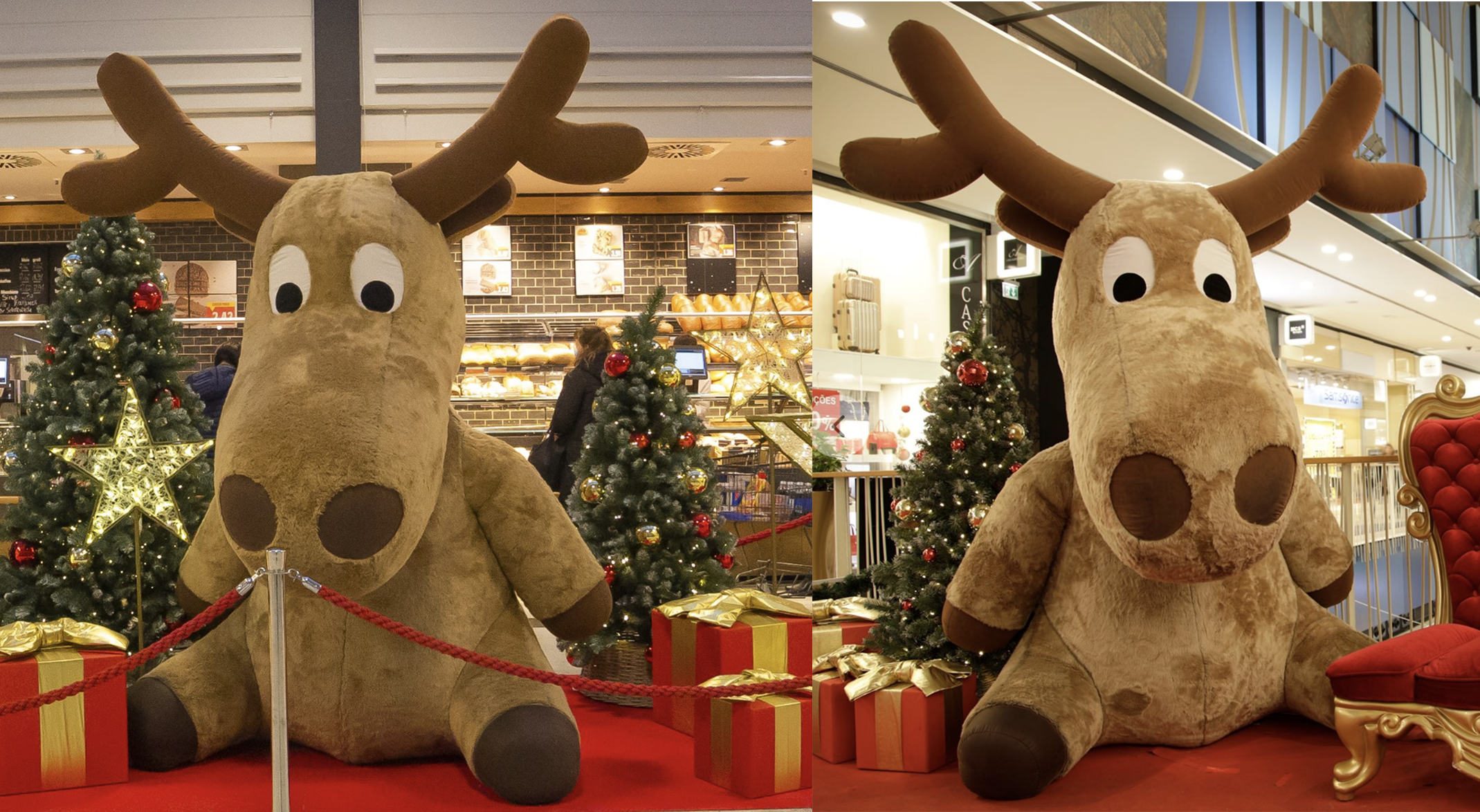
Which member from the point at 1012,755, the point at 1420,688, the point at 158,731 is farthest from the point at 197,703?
the point at 1420,688

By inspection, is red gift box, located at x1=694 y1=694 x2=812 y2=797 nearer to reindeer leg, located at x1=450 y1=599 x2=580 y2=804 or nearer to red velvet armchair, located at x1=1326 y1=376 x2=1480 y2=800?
reindeer leg, located at x1=450 y1=599 x2=580 y2=804

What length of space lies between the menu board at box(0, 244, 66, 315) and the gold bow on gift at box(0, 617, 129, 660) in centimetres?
476

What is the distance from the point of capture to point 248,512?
242 centimetres

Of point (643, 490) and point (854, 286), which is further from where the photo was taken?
point (854, 286)

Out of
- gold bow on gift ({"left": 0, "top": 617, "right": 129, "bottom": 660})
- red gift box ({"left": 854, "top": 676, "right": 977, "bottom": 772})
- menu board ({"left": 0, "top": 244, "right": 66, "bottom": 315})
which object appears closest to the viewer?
gold bow on gift ({"left": 0, "top": 617, "right": 129, "bottom": 660})

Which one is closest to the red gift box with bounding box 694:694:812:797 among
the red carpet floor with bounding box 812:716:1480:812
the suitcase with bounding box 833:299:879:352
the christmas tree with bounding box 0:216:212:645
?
the red carpet floor with bounding box 812:716:1480:812

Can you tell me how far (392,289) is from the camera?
9.11ft

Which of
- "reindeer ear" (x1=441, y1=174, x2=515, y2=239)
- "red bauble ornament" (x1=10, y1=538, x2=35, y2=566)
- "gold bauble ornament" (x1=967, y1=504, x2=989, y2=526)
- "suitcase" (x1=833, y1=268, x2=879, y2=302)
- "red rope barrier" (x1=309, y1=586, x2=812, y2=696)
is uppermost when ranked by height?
"suitcase" (x1=833, y1=268, x2=879, y2=302)

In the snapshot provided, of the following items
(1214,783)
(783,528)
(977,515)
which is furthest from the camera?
(783,528)

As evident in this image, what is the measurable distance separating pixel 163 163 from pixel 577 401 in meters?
1.90

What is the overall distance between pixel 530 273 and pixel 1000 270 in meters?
2.80

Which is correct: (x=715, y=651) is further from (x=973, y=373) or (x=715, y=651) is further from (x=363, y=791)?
(x=973, y=373)

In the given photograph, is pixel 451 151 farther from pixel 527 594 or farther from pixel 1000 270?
pixel 1000 270

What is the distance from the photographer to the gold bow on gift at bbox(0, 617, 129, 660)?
284 centimetres
